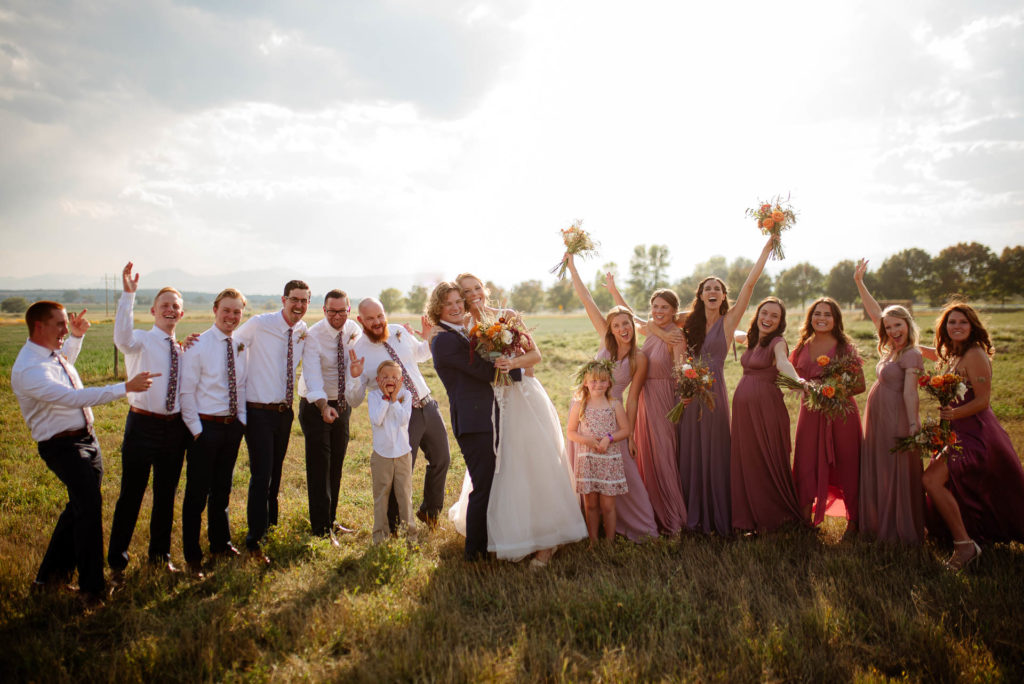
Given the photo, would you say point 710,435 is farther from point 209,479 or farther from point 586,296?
point 209,479

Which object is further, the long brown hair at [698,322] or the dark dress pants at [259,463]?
the long brown hair at [698,322]

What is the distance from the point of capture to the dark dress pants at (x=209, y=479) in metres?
5.80

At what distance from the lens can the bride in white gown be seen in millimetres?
5809

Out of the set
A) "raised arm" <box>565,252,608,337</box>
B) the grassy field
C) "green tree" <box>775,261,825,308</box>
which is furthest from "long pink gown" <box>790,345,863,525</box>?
"green tree" <box>775,261,825,308</box>

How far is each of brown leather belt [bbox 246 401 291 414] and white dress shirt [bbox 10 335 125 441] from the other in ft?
4.37

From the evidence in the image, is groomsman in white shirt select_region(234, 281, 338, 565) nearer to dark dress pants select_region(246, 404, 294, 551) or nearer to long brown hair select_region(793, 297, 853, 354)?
dark dress pants select_region(246, 404, 294, 551)

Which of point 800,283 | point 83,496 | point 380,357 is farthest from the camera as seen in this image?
point 800,283

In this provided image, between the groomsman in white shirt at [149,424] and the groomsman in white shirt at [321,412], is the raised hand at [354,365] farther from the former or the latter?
the groomsman in white shirt at [149,424]

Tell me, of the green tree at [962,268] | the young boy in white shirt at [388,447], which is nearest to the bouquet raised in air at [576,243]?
the young boy in white shirt at [388,447]

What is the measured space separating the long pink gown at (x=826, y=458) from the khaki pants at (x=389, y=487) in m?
4.93

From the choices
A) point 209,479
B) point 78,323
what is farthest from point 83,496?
point 78,323

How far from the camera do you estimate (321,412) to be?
653 cm

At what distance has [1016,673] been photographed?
3867 mm

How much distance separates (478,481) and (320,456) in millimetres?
2296
